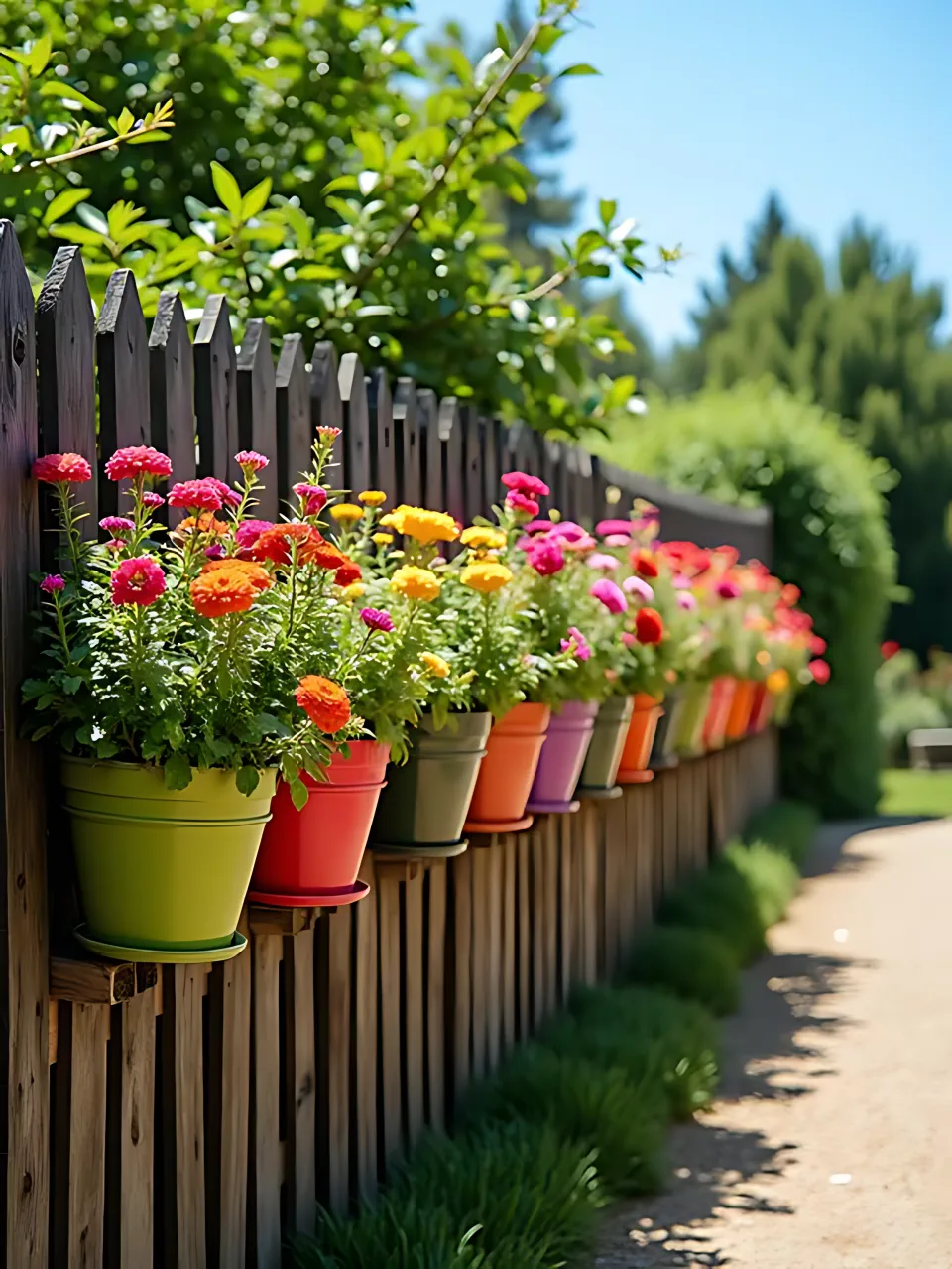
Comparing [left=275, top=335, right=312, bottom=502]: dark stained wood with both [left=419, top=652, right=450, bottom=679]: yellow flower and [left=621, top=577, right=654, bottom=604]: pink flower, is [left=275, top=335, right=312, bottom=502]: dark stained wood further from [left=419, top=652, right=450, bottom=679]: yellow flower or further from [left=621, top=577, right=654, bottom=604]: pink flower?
[left=621, top=577, right=654, bottom=604]: pink flower

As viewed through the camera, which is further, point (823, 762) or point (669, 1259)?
point (823, 762)

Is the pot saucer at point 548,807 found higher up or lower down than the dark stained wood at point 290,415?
lower down

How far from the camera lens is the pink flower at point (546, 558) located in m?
3.59

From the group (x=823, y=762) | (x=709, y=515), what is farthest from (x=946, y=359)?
(x=709, y=515)

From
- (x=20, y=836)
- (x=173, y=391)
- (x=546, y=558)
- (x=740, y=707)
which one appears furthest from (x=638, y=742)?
(x=20, y=836)

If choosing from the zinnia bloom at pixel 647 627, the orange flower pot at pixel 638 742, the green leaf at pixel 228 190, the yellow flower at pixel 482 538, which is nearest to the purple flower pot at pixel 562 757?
the zinnia bloom at pixel 647 627

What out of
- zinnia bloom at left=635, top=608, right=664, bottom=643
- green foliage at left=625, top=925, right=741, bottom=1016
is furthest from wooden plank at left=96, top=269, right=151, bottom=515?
green foliage at left=625, top=925, right=741, bottom=1016

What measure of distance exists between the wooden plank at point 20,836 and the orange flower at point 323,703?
1.32ft

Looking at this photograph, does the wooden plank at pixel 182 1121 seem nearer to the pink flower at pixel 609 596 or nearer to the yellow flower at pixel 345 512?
the yellow flower at pixel 345 512

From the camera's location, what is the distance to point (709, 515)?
9227mm

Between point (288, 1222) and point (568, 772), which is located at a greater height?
point (568, 772)

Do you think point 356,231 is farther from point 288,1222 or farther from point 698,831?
point 698,831

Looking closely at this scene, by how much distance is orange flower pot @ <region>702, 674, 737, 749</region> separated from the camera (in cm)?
669

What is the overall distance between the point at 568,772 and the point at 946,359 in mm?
27832
